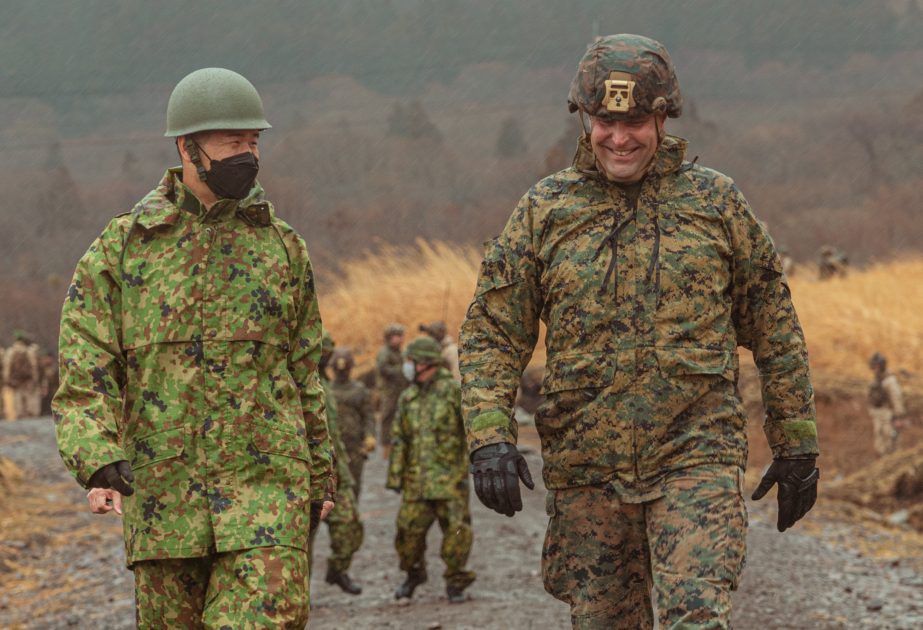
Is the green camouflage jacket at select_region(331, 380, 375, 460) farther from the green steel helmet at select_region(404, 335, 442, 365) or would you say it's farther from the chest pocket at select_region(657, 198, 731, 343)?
the chest pocket at select_region(657, 198, 731, 343)

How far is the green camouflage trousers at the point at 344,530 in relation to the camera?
33.7 ft

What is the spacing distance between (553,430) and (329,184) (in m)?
73.3

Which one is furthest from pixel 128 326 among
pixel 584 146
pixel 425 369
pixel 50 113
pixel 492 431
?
pixel 50 113

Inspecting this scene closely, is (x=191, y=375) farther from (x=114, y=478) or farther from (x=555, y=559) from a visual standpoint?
(x=555, y=559)

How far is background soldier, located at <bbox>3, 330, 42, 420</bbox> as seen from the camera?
30.9m

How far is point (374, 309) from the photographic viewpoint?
97.9ft

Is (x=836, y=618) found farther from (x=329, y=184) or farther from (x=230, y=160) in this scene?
(x=329, y=184)

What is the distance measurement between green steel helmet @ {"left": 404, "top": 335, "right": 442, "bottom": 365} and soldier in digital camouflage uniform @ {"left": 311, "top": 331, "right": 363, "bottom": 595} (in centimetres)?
55

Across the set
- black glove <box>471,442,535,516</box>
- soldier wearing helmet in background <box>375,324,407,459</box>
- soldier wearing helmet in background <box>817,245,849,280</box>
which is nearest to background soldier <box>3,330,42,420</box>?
soldier wearing helmet in background <box>375,324,407,459</box>

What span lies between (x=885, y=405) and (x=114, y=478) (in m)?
15.1

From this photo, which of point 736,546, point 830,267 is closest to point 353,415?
point 736,546

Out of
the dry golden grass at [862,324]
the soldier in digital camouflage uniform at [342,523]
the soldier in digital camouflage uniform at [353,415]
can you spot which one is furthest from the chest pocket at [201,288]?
the dry golden grass at [862,324]

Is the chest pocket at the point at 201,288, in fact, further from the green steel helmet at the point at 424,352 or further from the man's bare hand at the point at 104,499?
the green steel helmet at the point at 424,352

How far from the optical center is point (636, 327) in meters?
5.00
